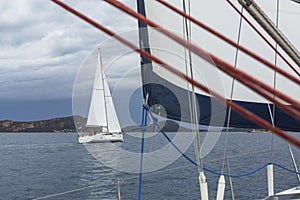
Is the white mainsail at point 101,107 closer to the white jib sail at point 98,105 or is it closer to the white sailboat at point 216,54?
the white jib sail at point 98,105

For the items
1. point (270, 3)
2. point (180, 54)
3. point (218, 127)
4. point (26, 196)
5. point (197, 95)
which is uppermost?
point (270, 3)

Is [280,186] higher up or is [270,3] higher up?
[270,3]

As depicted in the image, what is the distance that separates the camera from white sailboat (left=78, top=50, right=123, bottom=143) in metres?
44.8

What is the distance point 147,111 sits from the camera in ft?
12.7

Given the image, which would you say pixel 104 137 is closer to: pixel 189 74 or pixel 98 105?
pixel 98 105

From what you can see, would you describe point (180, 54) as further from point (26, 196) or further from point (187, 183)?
point (26, 196)

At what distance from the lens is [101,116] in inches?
1960

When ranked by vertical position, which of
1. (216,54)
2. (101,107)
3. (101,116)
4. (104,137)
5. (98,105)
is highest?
(98,105)

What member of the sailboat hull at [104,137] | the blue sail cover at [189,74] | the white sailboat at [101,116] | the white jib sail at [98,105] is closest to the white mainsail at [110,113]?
the white sailboat at [101,116]

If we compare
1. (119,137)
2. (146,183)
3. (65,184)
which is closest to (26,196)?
(65,184)

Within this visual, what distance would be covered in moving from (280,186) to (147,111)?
16130 mm

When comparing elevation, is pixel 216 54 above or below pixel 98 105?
below

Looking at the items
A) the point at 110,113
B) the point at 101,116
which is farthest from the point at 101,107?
the point at 101,116

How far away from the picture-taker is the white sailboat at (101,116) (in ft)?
147
